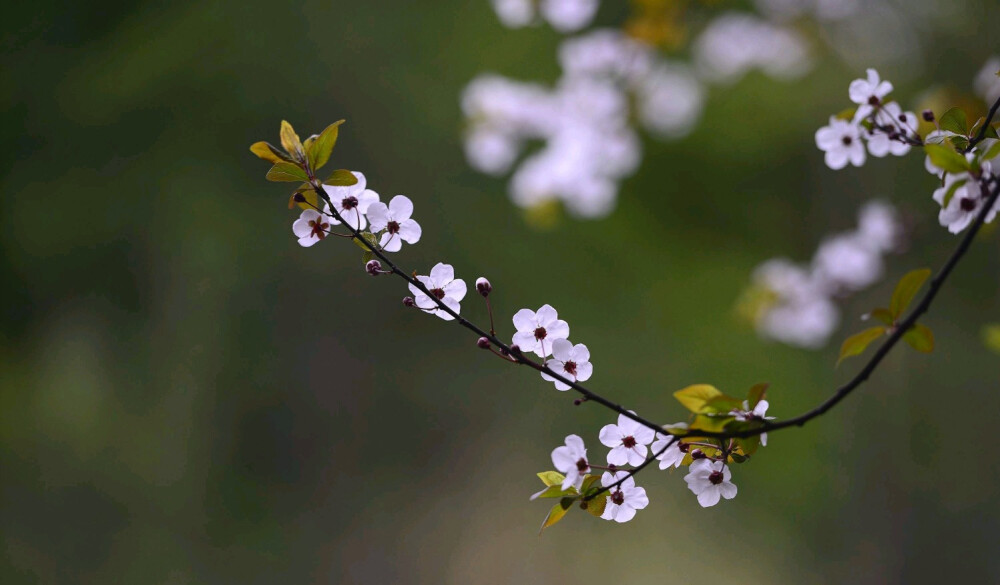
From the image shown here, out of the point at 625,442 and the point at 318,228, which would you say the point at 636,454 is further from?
the point at 318,228

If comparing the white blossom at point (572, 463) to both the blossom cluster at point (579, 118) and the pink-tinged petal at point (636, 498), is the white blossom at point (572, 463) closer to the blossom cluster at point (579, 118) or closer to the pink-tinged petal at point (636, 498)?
the pink-tinged petal at point (636, 498)

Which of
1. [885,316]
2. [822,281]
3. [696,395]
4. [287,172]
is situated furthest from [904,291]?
[822,281]

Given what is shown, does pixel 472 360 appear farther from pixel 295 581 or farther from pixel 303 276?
pixel 295 581

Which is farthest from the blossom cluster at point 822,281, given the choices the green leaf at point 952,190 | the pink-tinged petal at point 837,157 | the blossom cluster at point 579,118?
the green leaf at point 952,190

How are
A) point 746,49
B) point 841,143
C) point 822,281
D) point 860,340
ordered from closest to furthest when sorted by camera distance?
1. point 860,340
2. point 841,143
3. point 822,281
4. point 746,49

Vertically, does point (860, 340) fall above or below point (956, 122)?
below

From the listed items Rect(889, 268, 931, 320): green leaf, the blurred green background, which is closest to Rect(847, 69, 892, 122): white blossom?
Rect(889, 268, 931, 320): green leaf

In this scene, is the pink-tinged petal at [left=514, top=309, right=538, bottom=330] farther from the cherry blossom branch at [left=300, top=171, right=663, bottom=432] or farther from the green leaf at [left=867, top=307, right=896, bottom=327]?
the green leaf at [left=867, top=307, right=896, bottom=327]
